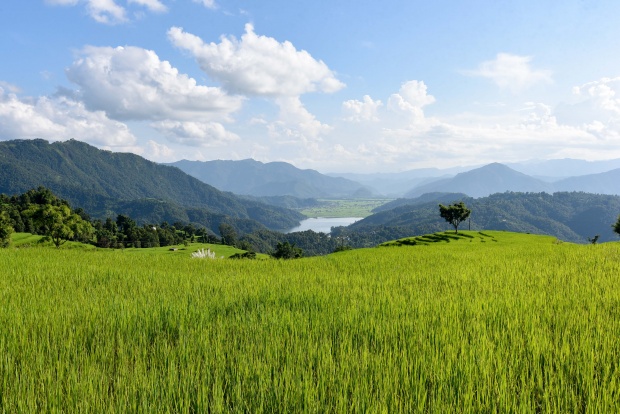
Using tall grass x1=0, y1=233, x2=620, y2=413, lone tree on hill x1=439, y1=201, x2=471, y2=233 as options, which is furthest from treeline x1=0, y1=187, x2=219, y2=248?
lone tree on hill x1=439, y1=201, x2=471, y2=233

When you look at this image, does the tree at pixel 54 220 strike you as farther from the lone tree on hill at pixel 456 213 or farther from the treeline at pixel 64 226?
the lone tree on hill at pixel 456 213

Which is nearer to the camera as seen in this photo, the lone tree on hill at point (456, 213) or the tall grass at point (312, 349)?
the tall grass at point (312, 349)

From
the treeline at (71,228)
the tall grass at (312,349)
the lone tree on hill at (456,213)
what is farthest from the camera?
the lone tree on hill at (456,213)

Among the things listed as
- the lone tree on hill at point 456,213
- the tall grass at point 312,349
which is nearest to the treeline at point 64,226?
the tall grass at point 312,349

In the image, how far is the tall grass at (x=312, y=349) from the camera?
296 centimetres

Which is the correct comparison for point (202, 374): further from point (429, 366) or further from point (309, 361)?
point (429, 366)

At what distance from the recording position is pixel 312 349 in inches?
155

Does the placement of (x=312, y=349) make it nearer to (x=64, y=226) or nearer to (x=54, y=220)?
(x=54, y=220)

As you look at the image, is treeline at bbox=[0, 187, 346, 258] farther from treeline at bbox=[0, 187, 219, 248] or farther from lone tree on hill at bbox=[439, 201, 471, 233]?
lone tree on hill at bbox=[439, 201, 471, 233]

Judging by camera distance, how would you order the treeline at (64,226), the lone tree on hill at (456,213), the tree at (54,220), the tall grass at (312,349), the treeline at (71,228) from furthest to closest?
the lone tree on hill at (456,213) → the treeline at (71,228) → the treeline at (64,226) → the tree at (54,220) → the tall grass at (312,349)

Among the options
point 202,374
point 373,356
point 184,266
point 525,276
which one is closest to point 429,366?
point 373,356

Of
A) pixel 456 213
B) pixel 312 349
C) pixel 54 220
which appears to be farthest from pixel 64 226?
pixel 312 349

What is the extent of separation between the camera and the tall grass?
2.96m

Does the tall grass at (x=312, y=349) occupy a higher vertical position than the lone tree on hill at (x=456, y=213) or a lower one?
lower
